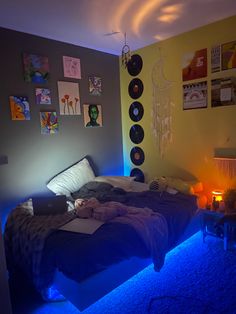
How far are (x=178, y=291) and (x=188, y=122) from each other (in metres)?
1.99

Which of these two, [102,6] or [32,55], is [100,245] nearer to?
[102,6]

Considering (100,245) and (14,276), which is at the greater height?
(100,245)

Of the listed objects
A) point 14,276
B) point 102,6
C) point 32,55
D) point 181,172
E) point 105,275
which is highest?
point 102,6

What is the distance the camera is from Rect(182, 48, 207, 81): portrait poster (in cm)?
289

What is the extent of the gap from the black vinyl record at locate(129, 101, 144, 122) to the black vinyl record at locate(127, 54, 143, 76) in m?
0.45

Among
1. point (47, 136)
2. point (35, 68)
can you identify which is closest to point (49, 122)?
point (47, 136)

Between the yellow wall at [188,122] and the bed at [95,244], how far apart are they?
1.98 ft

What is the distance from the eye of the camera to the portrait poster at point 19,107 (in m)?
2.73

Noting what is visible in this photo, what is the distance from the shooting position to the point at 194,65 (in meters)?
2.98

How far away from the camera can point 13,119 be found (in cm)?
274

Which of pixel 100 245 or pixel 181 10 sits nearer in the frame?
pixel 100 245

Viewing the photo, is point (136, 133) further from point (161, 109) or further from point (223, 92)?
point (223, 92)

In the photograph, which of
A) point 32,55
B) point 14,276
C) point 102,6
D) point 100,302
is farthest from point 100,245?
point 32,55

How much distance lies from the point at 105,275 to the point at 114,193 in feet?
3.95
